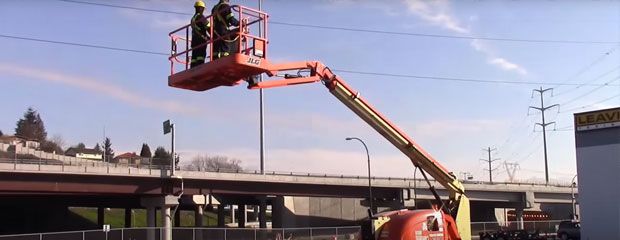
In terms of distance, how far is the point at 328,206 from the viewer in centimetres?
9100

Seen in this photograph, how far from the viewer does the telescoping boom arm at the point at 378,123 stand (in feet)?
55.2

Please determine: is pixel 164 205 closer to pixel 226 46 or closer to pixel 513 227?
pixel 513 227

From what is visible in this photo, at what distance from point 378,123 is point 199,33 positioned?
7.21 metres

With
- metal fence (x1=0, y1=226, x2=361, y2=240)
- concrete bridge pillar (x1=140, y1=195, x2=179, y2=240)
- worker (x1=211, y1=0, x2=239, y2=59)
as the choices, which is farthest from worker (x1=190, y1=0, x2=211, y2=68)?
concrete bridge pillar (x1=140, y1=195, x2=179, y2=240)

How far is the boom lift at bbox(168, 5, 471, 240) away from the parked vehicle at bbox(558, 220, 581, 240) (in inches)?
1317

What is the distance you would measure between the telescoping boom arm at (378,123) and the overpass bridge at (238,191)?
9314 mm

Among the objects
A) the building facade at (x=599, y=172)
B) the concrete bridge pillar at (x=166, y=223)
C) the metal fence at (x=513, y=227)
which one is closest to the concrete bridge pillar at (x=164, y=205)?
the concrete bridge pillar at (x=166, y=223)

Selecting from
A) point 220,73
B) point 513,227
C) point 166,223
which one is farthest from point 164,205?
point 220,73

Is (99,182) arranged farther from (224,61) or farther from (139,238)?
(224,61)

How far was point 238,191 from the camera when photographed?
63.2 m

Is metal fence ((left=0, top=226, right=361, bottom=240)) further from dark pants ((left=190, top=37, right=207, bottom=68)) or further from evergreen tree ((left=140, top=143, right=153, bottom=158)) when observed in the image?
evergreen tree ((left=140, top=143, right=153, bottom=158))

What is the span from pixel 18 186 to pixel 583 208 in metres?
40.4

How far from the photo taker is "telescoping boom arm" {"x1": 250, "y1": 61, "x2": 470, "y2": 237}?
16828 mm

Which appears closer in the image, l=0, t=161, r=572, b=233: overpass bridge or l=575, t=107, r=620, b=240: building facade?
l=575, t=107, r=620, b=240: building facade
